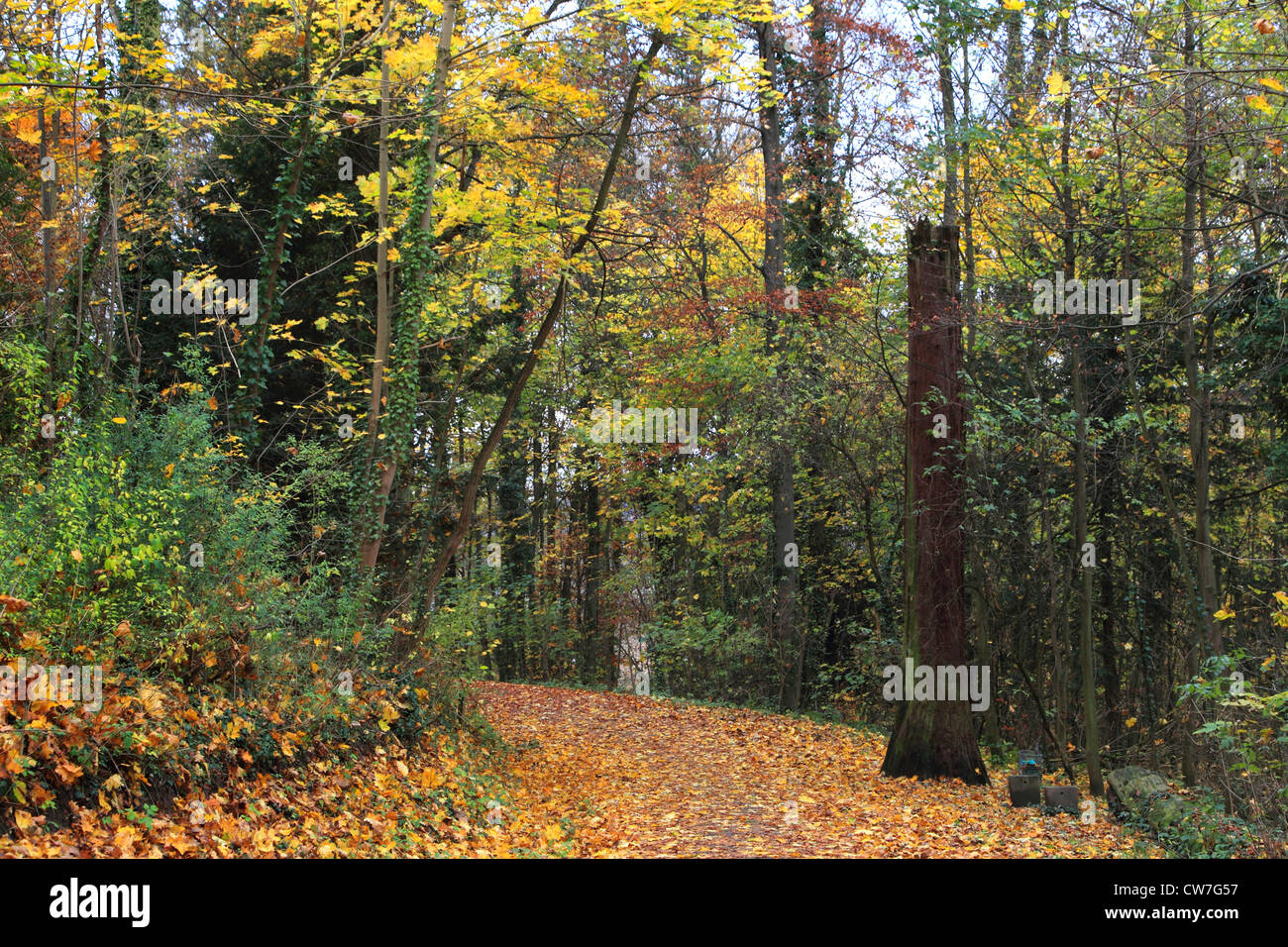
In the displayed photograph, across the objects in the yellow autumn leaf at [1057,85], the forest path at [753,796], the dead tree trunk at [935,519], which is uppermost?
the yellow autumn leaf at [1057,85]

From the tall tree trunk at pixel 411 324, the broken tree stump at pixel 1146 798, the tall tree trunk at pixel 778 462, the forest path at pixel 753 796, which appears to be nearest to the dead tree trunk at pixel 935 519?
the forest path at pixel 753 796

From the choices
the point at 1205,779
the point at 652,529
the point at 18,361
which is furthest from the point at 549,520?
the point at 18,361

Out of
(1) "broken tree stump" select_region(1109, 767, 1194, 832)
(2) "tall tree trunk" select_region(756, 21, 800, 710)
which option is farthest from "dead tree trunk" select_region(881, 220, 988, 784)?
(2) "tall tree trunk" select_region(756, 21, 800, 710)

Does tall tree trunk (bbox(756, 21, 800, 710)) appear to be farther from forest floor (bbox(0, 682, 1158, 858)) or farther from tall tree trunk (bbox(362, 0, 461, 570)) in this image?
tall tree trunk (bbox(362, 0, 461, 570))

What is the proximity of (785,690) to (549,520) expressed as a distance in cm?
1101

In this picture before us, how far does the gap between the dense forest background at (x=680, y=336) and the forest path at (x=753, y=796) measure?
69.0 inches

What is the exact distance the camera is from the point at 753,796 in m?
10.4

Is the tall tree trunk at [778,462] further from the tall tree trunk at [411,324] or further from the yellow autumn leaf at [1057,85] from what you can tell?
the yellow autumn leaf at [1057,85]

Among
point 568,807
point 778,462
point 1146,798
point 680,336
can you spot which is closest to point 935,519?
point 1146,798

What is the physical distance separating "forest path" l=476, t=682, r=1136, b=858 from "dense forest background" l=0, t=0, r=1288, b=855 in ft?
5.75

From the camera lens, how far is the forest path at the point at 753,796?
26.8ft

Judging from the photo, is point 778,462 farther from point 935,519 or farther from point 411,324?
point 411,324

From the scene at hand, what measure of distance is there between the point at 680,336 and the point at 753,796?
11212mm

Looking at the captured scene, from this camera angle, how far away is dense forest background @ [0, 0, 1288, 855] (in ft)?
24.9
